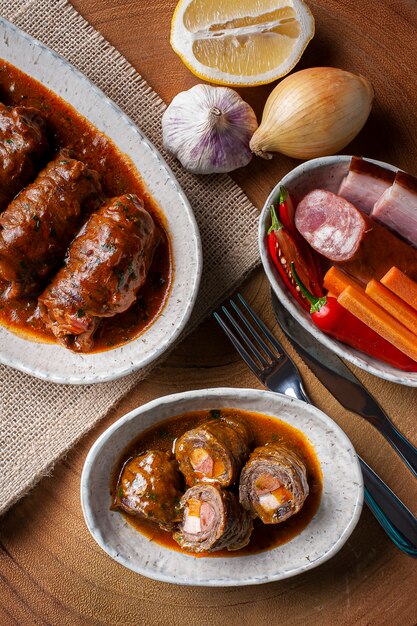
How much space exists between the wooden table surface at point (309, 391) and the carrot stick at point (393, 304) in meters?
0.49

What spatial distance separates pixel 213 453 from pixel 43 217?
1.56 metres

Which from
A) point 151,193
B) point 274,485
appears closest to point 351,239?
point 151,193

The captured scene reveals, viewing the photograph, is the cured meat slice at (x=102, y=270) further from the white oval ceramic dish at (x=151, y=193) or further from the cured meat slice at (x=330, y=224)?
the cured meat slice at (x=330, y=224)

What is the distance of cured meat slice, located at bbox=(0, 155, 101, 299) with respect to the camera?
325 centimetres

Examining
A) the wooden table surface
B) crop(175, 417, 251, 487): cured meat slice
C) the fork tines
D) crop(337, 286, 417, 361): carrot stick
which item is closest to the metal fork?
the fork tines

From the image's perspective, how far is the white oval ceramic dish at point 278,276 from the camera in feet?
11.0

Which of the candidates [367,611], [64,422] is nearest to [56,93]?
[64,422]

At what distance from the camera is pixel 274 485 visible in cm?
318

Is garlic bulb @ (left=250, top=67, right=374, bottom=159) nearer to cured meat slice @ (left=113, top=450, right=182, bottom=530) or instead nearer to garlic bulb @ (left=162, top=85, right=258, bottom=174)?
garlic bulb @ (left=162, top=85, right=258, bottom=174)

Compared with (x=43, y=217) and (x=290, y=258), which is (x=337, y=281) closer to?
(x=290, y=258)

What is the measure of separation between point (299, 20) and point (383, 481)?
2.72 meters

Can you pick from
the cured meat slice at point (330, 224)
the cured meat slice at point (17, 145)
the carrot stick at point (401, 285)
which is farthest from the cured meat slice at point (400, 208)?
the cured meat slice at point (17, 145)

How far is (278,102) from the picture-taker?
336cm

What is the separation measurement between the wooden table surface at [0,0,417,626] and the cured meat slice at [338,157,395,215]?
408 millimetres
